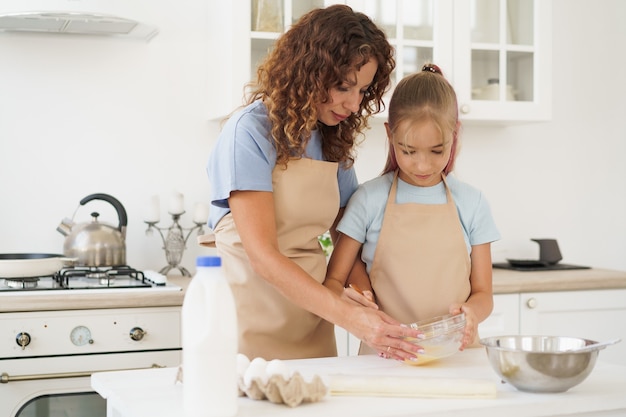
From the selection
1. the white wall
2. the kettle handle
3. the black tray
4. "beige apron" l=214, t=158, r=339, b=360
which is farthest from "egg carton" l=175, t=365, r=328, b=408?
the black tray

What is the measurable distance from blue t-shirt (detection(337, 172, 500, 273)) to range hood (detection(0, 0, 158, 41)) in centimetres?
116

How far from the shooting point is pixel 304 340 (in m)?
1.95

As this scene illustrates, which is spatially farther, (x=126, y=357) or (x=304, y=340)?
(x=126, y=357)

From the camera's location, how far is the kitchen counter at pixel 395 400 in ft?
4.25

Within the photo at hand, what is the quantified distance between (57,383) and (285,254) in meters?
0.91

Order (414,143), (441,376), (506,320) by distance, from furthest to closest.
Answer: (506,320) → (414,143) → (441,376)

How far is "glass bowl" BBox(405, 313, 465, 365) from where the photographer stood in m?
1.61

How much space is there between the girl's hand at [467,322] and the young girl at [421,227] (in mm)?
109

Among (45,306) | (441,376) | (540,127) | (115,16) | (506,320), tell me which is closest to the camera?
(441,376)

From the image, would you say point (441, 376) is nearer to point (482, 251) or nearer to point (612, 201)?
point (482, 251)

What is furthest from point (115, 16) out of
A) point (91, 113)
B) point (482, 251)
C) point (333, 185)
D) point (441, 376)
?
point (441, 376)

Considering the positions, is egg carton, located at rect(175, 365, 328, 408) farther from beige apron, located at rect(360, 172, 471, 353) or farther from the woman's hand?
beige apron, located at rect(360, 172, 471, 353)

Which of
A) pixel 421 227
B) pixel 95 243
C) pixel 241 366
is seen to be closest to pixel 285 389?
pixel 241 366

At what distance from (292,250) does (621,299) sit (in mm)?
1602
